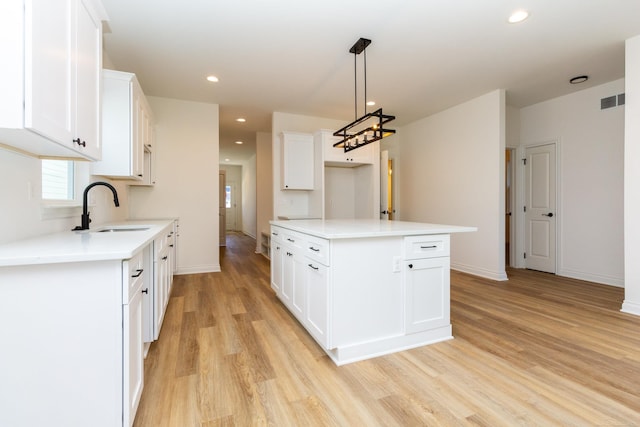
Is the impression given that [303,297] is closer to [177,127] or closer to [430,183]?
[177,127]

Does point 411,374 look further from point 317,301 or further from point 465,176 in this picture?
point 465,176

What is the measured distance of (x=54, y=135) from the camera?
4.36 ft

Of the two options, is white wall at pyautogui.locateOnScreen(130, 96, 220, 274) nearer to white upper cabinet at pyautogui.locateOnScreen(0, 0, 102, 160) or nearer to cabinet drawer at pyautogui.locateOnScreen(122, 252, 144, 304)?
white upper cabinet at pyautogui.locateOnScreen(0, 0, 102, 160)

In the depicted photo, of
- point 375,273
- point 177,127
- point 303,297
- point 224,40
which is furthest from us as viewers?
point 177,127

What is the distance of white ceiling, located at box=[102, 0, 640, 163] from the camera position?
2447 mm

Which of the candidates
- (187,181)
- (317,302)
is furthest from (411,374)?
(187,181)

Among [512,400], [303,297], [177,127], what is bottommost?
[512,400]

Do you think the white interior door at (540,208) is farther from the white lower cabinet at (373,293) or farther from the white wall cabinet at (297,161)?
the white wall cabinet at (297,161)

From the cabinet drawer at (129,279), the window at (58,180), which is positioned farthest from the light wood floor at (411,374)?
the window at (58,180)

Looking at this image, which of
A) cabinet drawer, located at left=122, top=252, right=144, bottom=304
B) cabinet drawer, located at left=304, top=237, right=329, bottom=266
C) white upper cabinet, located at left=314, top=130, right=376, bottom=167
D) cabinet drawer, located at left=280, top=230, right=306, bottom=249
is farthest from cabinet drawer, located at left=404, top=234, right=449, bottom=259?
white upper cabinet, located at left=314, top=130, right=376, bottom=167

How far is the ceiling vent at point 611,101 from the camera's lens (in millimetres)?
3771

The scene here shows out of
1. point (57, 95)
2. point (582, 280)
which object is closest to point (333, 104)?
point (57, 95)

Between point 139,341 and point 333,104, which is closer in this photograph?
point 139,341

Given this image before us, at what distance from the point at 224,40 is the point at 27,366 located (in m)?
2.89
